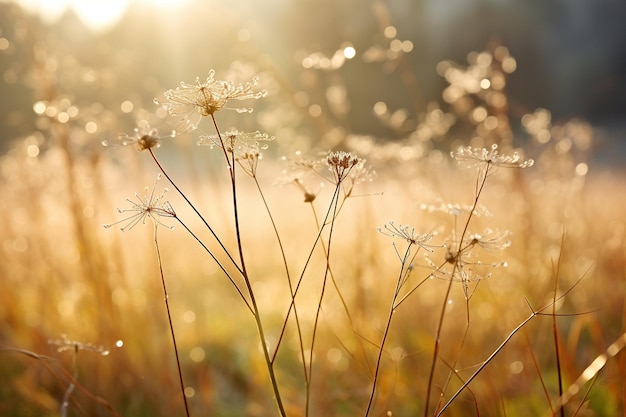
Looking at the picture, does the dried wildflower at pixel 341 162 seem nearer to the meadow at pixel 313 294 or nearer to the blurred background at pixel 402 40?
the meadow at pixel 313 294

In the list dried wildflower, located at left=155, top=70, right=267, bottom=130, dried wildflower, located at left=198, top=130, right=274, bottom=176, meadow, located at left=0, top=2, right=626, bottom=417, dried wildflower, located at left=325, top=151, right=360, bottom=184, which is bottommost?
dried wildflower, located at left=325, top=151, right=360, bottom=184

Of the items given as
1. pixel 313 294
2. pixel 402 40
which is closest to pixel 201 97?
pixel 313 294

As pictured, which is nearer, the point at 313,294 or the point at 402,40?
the point at 313,294

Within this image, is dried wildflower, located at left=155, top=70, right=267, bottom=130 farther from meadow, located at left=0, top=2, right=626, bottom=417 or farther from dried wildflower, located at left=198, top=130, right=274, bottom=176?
meadow, located at left=0, top=2, right=626, bottom=417

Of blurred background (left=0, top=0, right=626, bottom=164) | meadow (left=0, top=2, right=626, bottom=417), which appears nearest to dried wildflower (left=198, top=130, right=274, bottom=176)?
meadow (left=0, top=2, right=626, bottom=417)

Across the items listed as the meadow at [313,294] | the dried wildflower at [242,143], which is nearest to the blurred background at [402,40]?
the meadow at [313,294]

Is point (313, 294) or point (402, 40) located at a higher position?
point (402, 40)

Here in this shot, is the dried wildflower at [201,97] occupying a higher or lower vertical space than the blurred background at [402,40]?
lower

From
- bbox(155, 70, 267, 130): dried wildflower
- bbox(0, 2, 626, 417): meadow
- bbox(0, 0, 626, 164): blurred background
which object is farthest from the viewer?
bbox(0, 0, 626, 164): blurred background

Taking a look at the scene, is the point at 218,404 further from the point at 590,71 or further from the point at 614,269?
the point at 590,71

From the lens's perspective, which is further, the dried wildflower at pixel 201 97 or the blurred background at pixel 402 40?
the blurred background at pixel 402 40

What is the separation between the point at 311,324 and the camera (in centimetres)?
264

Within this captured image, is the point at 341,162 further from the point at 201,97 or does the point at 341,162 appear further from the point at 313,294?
the point at 313,294

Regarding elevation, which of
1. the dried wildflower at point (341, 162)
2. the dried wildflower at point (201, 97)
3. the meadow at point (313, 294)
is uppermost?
the meadow at point (313, 294)
